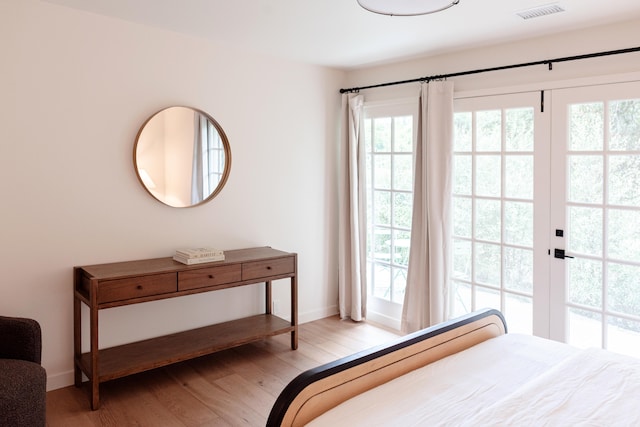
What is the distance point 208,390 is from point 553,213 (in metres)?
2.62

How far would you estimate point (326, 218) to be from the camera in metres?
4.59

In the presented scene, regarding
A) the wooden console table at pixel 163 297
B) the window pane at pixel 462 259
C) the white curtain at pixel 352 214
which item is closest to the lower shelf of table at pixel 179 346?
the wooden console table at pixel 163 297

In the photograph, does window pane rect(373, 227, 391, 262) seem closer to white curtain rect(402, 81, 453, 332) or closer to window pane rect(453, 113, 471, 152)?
white curtain rect(402, 81, 453, 332)

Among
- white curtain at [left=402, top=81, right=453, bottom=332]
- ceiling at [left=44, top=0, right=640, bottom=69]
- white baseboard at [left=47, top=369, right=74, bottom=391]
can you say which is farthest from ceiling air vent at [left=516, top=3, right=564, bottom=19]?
white baseboard at [left=47, top=369, right=74, bottom=391]

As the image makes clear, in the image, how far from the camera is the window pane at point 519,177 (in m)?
3.36

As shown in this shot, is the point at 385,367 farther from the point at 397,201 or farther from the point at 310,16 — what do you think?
the point at 397,201

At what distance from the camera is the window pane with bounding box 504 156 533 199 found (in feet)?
11.0

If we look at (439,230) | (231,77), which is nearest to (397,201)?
(439,230)

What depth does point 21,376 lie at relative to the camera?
2.22 m

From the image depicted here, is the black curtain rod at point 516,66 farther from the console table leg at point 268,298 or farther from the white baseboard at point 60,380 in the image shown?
the white baseboard at point 60,380

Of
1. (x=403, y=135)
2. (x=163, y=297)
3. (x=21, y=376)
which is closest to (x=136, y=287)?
(x=163, y=297)

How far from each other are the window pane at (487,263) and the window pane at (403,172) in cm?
83

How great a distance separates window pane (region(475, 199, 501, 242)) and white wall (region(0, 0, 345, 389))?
160cm

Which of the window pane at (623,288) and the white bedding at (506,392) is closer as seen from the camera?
the white bedding at (506,392)
